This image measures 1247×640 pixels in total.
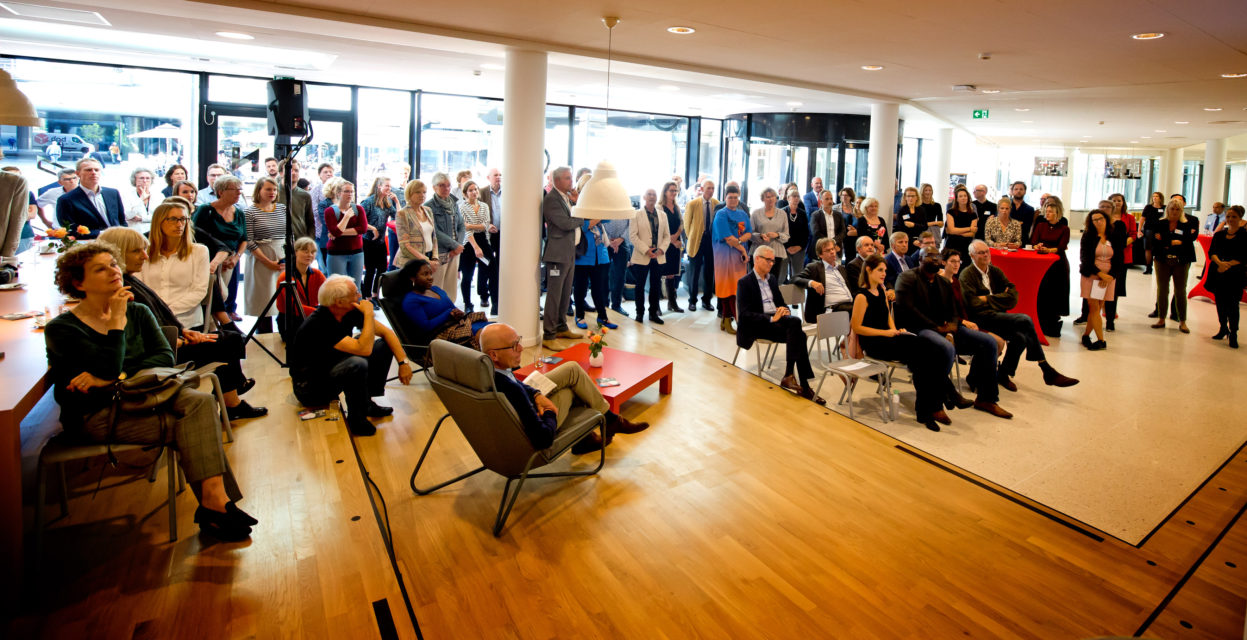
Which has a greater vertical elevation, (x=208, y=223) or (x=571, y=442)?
(x=208, y=223)

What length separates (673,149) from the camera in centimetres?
1459

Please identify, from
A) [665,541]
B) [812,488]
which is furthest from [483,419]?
[812,488]

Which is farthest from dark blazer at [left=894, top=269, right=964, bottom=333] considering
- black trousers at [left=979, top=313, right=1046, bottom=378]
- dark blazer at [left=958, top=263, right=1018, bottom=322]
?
black trousers at [left=979, top=313, right=1046, bottom=378]

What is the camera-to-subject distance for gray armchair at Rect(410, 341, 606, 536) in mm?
3814

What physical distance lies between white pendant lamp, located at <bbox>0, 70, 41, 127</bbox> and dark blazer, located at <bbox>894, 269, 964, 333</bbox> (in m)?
6.01

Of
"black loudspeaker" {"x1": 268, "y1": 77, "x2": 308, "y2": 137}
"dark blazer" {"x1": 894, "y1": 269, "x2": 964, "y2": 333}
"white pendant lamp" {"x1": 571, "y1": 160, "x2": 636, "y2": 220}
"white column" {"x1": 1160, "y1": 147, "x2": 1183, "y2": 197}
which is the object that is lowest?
"dark blazer" {"x1": 894, "y1": 269, "x2": 964, "y2": 333}

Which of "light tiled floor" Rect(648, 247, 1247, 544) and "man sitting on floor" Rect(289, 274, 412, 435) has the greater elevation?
"man sitting on floor" Rect(289, 274, 412, 435)

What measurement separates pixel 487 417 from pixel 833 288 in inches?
174

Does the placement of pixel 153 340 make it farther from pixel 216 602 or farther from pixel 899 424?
pixel 899 424

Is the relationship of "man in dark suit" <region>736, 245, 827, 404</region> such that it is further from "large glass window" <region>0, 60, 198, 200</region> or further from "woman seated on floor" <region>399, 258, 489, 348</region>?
"large glass window" <region>0, 60, 198, 200</region>

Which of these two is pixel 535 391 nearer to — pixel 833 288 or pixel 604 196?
pixel 604 196

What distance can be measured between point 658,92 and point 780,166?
3153 mm

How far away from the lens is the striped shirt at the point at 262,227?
23.8 ft

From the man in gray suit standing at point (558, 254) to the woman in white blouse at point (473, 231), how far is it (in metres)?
1.03
